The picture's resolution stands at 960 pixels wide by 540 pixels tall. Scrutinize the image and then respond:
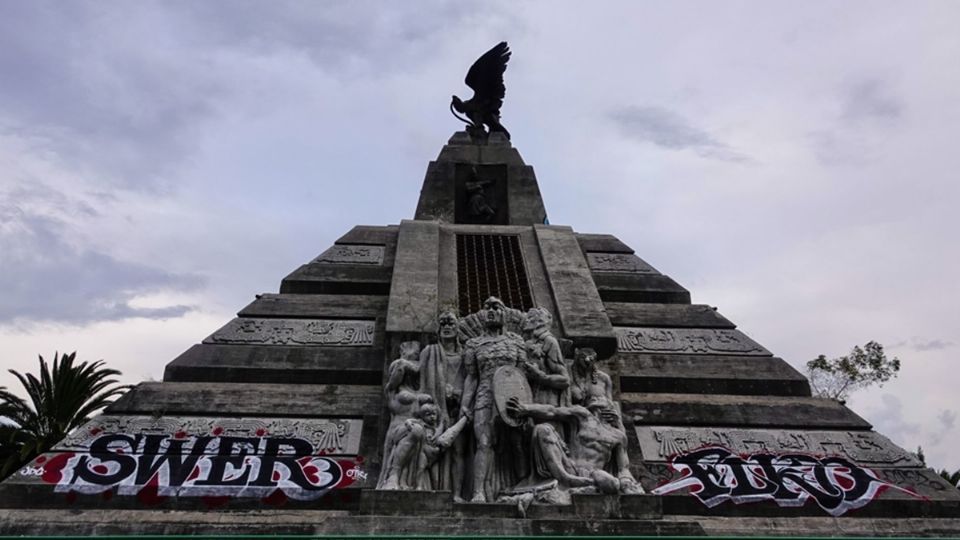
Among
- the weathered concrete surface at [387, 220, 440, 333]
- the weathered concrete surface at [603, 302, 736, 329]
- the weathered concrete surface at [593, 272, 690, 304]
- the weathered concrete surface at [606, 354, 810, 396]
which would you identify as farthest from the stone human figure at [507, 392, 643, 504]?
the weathered concrete surface at [593, 272, 690, 304]

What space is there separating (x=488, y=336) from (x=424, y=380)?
1147 mm

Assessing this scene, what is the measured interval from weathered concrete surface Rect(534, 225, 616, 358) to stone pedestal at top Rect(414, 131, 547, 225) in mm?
2354

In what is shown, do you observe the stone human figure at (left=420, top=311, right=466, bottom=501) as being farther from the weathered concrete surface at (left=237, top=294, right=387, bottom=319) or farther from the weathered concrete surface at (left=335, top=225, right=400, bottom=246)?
the weathered concrete surface at (left=335, top=225, right=400, bottom=246)

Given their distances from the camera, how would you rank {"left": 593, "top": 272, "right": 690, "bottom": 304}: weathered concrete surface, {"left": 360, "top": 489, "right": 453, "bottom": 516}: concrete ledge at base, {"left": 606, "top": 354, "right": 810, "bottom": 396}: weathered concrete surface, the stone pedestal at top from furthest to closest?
the stone pedestal at top
{"left": 593, "top": 272, "right": 690, "bottom": 304}: weathered concrete surface
{"left": 606, "top": 354, "right": 810, "bottom": 396}: weathered concrete surface
{"left": 360, "top": 489, "right": 453, "bottom": 516}: concrete ledge at base

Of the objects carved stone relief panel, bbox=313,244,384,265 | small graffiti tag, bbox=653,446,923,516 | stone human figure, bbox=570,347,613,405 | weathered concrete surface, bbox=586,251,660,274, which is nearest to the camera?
small graffiti tag, bbox=653,446,923,516

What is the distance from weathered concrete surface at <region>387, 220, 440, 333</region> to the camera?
10594mm

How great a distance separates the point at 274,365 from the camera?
432 inches

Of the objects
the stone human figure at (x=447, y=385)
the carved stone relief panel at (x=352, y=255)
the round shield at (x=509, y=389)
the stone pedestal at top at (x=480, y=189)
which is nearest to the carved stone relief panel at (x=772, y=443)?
the round shield at (x=509, y=389)

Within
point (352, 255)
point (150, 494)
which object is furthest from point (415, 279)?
point (150, 494)

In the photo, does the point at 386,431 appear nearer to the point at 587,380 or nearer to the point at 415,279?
the point at 587,380

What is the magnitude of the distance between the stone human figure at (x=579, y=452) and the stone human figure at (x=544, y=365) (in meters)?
0.36

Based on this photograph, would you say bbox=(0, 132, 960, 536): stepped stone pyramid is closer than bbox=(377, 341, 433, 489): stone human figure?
Yes

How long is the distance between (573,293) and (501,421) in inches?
159

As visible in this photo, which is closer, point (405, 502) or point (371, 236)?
point (405, 502)
